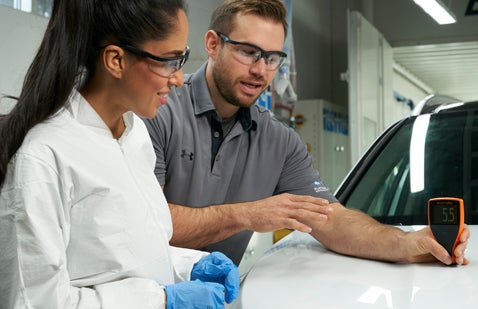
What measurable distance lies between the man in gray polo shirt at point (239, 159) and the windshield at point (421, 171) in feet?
0.68

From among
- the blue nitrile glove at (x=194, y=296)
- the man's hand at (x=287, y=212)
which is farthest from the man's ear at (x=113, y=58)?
the man's hand at (x=287, y=212)

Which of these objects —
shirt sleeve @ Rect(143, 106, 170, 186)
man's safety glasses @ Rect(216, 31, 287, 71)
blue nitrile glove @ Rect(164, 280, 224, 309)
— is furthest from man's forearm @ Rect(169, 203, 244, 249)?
blue nitrile glove @ Rect(164, 280, 224, 309)

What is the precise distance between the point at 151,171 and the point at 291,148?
931mm

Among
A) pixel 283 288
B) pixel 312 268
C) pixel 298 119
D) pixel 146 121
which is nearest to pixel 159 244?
pixel 283 288

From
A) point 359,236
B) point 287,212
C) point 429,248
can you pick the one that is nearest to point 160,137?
point 287,212

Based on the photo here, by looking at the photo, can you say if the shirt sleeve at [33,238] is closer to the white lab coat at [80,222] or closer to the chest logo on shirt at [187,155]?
the white lab coat at [80,222]

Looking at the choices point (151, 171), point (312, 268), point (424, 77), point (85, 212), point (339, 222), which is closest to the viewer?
point (85, 212)

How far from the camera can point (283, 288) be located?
1.52 metres

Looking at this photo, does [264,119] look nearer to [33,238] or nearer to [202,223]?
[202,223]

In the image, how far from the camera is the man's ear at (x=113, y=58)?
4.26ft

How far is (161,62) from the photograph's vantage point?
1.34 m

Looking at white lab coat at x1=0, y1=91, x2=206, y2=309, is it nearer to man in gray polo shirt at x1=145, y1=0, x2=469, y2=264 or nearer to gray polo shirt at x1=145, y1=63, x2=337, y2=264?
man in gray polo shirt at x1=145, y1=0, x2=469, y2=264

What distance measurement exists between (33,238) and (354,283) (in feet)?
2.50

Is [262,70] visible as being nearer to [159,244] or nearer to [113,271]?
[159,244]
